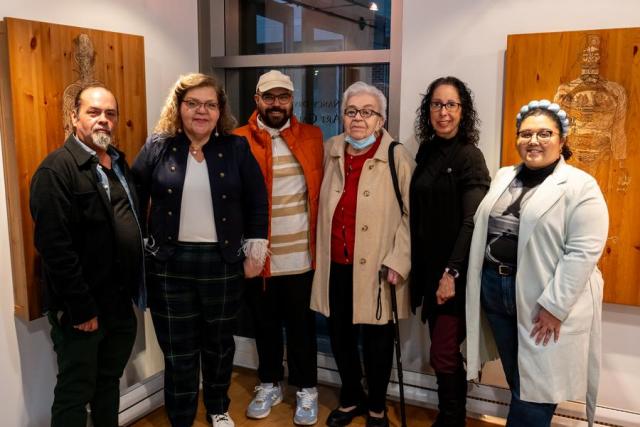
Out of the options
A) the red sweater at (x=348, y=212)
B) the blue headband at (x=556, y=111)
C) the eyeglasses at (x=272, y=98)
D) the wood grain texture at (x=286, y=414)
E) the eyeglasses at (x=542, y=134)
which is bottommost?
the wood grain texture at (x=286, y=414)

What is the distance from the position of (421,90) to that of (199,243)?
125 centimetres

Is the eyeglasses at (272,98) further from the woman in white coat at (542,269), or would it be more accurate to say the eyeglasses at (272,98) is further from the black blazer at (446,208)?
the woman in white coat at (542,269)

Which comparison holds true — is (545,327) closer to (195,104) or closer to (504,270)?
(504,270)

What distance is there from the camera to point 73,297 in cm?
187

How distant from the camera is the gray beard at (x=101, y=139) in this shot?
195 cm

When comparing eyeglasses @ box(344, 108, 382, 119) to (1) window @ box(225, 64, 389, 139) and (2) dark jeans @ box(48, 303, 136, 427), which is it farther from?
(2) dark jeans @ box(48, 303, 136, 427)

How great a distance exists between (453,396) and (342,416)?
547 millimetres

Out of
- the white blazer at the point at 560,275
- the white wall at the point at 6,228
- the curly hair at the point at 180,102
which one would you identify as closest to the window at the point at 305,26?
the white wall at the point at 6,228

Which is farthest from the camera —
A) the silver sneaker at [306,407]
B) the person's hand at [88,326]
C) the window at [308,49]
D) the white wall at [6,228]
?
the window at [308,49]

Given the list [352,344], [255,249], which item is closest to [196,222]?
[255,249]

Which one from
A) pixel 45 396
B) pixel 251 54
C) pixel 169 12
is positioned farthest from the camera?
pixel 251 54

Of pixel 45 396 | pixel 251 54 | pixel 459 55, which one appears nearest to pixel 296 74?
pixel 251 54

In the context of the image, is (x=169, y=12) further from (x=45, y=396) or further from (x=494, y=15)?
(x=45, y=396)

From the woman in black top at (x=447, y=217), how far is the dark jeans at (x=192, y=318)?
783mm
